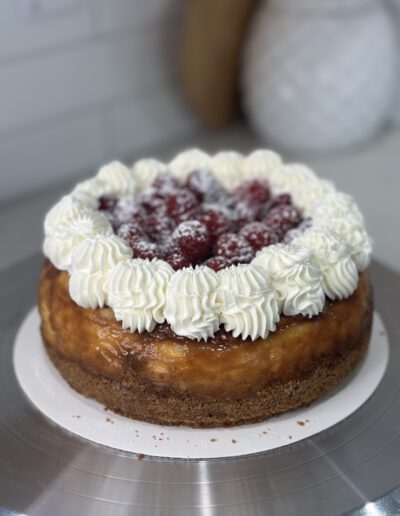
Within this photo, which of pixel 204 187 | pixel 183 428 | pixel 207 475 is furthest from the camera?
pixel 204 187

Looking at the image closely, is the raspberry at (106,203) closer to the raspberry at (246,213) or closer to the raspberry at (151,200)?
the raspberry at (151,200)

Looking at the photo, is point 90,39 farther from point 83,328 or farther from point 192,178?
point 83,328

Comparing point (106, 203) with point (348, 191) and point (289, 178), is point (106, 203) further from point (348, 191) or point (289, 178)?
point (348, 191)

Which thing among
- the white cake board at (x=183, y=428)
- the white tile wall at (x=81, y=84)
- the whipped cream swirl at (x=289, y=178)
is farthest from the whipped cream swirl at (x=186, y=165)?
the white tile wall at (x=81, y=84)

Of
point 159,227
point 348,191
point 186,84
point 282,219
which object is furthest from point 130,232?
point 186,84

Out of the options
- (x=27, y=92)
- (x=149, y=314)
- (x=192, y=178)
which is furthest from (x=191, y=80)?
(x=149, y=314)
